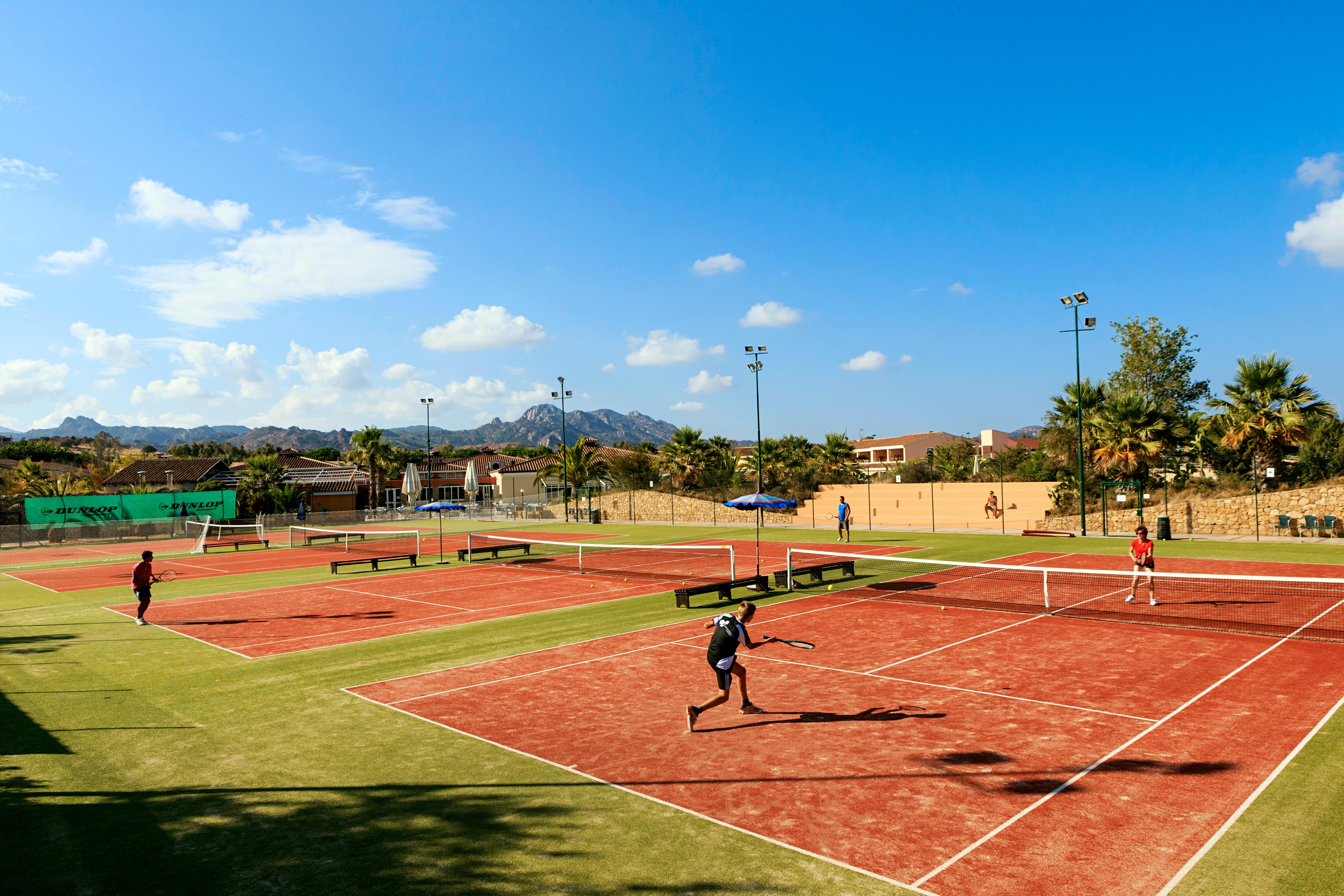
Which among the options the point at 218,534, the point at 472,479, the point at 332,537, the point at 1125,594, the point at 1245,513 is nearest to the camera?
the point at 1125,594

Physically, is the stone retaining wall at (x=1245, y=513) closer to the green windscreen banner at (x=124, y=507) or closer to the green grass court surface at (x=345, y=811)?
the green grass court surface at (x=345, y=811)

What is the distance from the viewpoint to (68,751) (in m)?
9.02

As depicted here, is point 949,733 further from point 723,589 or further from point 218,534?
point 218,534

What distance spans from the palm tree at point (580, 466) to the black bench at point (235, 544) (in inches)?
880

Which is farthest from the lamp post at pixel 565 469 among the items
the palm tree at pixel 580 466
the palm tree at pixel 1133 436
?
the palm tree at pixel 1133 436

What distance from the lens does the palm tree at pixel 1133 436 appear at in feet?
122

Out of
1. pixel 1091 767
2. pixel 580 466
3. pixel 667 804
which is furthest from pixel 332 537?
pixel 1091 767

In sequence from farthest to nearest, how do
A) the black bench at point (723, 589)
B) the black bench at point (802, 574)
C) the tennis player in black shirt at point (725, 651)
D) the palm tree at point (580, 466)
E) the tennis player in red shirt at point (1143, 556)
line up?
the palm tree at point (580, 466), the black bench at point (802, 574), the black bench at point (723, 589), the tennis player in red shirt at point (1143, 556), the tennis player in black shirt at point (725, 651)

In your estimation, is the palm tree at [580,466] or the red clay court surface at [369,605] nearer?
the red clay court surface at [369,605]

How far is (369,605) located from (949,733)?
15345 mm

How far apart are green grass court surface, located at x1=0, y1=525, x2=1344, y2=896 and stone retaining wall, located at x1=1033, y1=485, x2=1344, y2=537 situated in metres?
27.5

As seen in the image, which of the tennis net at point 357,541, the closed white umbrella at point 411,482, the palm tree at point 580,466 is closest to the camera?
the closed white umbrella at point 411,482

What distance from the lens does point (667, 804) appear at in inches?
283

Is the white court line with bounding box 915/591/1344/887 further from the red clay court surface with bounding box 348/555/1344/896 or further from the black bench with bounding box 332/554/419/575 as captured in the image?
the black bench with bounding box 332/554/419/575
